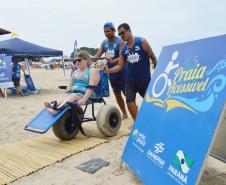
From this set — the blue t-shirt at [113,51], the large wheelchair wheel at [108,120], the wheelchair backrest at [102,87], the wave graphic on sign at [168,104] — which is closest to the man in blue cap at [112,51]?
the blue t-shirt at [113,51]

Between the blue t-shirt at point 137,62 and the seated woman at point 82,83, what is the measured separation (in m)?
0.51

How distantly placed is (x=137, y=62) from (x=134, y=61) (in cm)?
5

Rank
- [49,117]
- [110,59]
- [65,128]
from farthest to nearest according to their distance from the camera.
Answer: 1. [110,59]
2. [65,128]
3. [49,117]

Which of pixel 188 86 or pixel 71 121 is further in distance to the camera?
pixel 71 121

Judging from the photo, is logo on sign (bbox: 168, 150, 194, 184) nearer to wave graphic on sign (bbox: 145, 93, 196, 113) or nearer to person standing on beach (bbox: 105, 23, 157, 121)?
wave graphic on sign (bbox: 145, 93, 196, 113)

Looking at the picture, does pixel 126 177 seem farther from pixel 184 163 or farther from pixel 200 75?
pixel 200 75

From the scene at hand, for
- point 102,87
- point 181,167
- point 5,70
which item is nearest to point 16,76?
point 5,70

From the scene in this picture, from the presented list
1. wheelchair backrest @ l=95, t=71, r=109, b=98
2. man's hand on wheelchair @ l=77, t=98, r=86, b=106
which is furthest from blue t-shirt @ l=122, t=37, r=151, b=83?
man's hand on wheelchair @ l=77, t=98, r=86, b=106

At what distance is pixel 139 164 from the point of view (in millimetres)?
2840

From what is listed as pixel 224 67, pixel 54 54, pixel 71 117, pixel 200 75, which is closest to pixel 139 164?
pixel 200 75

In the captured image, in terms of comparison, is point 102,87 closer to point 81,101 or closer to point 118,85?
point 81,101

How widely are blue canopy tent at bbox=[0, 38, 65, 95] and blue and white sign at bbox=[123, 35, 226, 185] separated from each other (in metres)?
10.1

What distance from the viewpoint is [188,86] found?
2.52 m

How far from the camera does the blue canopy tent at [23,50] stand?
1211 cm
